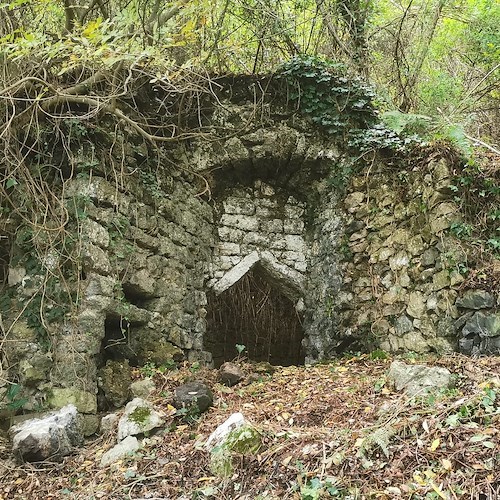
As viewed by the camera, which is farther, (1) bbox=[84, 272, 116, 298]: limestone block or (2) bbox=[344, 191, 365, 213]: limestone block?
(2) bbox=[344, 191, 365, 213]: limestone block

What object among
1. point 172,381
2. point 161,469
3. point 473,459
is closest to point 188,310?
A: point 172,381

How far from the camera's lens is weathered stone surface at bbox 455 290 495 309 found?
4086 millimetres

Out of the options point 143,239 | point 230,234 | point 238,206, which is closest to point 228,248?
point 230,234

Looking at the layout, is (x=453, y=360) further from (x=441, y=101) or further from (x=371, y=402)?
Answer: (x=441, y=101)

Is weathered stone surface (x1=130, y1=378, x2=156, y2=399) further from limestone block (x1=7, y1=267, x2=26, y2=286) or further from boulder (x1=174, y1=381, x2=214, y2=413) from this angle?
limestone block (x1=7, y1=267, x2=26, y2=286)

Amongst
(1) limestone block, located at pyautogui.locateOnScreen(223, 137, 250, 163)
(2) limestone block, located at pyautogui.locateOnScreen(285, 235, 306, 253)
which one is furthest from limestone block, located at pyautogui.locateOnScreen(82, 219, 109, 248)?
(2) limestone block, located at pyautogui.locateOnScreen(285, 235, 306, 253)

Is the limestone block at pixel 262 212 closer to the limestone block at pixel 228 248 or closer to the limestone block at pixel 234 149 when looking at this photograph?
the limestone block at pixel 228 248

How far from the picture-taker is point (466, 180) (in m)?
4.46

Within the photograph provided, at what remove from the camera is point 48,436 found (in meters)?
3.35

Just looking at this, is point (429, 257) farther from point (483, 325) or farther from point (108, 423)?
point (108, 423)

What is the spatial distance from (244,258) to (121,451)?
3049 millimetres

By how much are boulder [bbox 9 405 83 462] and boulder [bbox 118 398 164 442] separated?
33 centimetres

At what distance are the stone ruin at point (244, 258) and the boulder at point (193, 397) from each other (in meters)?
0.60

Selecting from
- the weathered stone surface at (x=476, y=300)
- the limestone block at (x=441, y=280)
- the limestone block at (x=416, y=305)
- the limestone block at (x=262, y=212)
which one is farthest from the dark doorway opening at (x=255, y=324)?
the weathered stone surface at (x=476, y=300)
